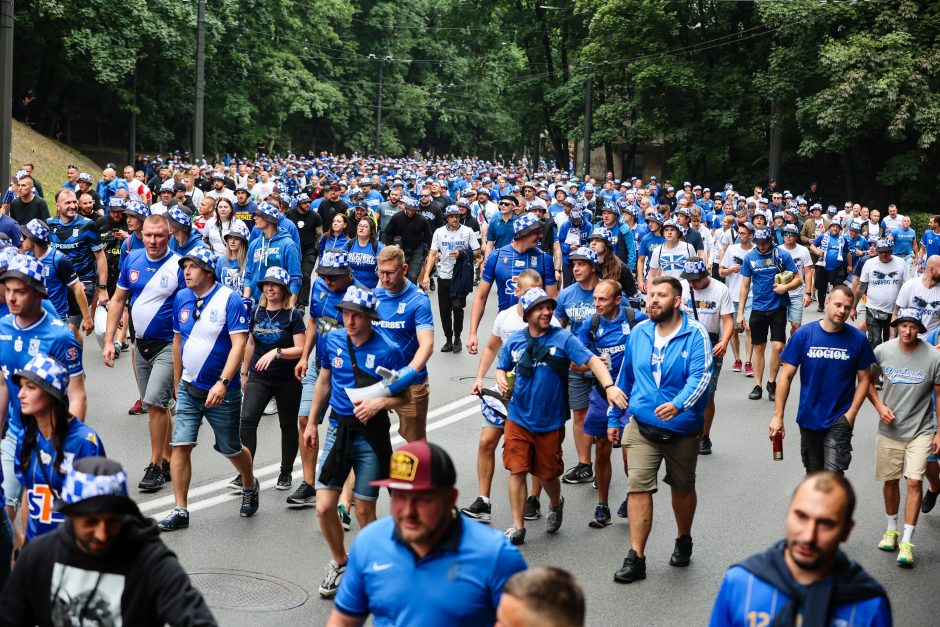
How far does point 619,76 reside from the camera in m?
50.2

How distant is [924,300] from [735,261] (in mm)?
3919

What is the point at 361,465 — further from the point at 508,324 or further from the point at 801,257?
the point at 801,257

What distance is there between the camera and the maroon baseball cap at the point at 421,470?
406 cm

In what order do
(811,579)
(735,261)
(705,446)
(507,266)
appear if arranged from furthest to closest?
1. (735,261)
2. (507,266)
3. (705,446)
4. (811,579)

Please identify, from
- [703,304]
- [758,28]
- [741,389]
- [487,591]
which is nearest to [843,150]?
[758,28]

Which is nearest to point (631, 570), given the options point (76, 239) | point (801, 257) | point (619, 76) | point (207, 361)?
point (207, 361)

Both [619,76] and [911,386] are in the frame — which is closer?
[911,386]

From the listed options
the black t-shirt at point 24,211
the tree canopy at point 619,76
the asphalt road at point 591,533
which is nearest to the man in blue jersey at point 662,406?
the asphalt road at point 591,533

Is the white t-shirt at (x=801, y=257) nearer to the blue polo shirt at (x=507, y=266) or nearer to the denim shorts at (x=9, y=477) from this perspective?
the blue polo shirt at (x=507, y=266)

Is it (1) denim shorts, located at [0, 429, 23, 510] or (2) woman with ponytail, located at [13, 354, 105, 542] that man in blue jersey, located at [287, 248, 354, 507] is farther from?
(2) woman with ponytail, located at [13, 354, 105, 542]

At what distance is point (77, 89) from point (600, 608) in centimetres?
4601

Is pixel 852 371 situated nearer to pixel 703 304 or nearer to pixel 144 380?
pixel 703 304

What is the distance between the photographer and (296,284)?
12195 millimetres

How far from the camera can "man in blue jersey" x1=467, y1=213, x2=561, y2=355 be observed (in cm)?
1212
